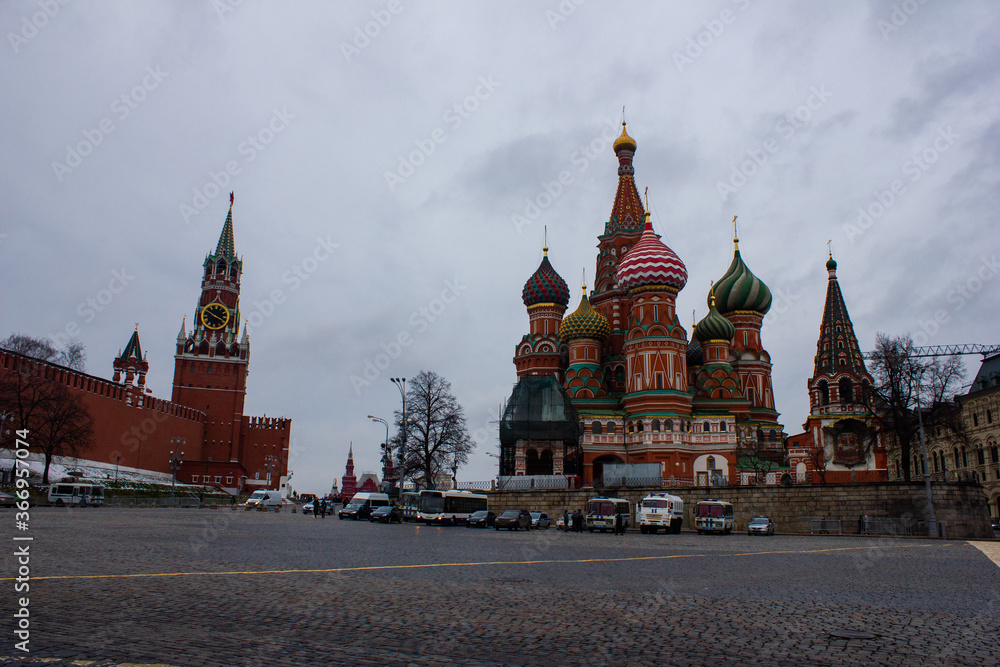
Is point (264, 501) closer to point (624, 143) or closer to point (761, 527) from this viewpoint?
point (761, 527)

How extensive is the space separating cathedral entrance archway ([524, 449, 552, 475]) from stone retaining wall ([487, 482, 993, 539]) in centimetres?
1186

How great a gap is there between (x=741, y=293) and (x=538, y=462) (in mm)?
22141

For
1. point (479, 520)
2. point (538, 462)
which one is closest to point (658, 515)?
point (479, 520)

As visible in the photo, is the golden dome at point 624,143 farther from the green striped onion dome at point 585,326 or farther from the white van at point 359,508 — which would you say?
the white van at point 359,508

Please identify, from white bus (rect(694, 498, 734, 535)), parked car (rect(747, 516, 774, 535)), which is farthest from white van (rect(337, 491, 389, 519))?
parked car (rect(747, 516, 774, 535))

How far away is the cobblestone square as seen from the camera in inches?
197

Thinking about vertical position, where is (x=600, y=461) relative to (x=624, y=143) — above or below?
below

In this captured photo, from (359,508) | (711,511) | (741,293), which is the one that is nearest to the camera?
(711,511)

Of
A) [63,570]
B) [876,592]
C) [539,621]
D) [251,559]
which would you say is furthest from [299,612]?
[876,592]

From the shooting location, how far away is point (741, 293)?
6034 cm

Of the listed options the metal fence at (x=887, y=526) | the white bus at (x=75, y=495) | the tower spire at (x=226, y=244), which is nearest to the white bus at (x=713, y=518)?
the metal fence at (x=887, y=526)

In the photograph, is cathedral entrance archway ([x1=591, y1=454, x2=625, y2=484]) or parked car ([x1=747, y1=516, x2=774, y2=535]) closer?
parked car ([x1=747, y1=516, x2=774, y2=535])

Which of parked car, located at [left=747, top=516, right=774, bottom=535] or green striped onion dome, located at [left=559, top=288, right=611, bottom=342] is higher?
green striped onion dome, located at [left=559, top=288, right=611, bottom=342]

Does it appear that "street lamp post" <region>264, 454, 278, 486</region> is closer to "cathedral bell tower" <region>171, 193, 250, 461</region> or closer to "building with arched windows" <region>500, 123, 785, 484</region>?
"cathedral bell tower" <region>171, 193, 250, 461</region>
